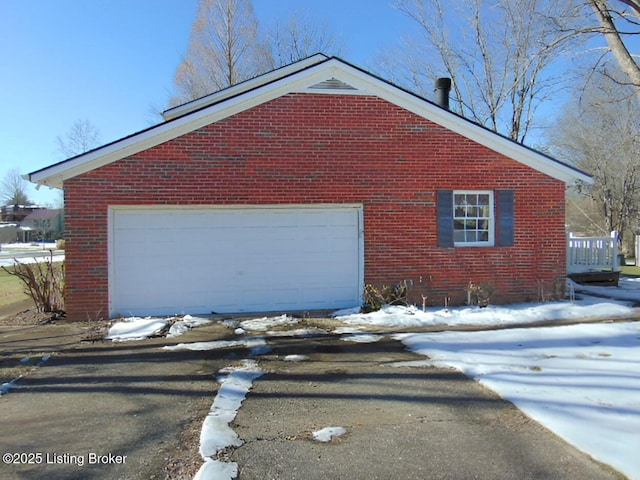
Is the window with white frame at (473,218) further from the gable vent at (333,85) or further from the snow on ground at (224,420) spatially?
the snow on ground at (224,420)

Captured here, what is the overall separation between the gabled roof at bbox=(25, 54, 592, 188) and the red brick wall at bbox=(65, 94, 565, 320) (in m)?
0.15

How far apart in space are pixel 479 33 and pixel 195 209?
20.4 meters

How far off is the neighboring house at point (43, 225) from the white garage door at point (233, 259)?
78.4 metres

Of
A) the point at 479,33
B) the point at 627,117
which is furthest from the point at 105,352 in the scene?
the point at 627,117

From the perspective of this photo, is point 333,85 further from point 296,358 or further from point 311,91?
point 296,358

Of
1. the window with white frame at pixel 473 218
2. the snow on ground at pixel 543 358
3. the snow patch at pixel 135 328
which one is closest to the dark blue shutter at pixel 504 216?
the window with white frame at pixel 473 218

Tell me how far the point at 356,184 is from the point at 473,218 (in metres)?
2.78

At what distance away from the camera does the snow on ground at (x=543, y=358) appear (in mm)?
3916

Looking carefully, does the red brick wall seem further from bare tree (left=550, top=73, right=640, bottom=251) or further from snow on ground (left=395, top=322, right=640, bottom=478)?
bare tree (left=550, top=73, right=640, bottom=251)

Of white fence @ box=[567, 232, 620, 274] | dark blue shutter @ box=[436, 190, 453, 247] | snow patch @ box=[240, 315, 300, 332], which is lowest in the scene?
snow patch @ box=[240, 315, 300, 332]

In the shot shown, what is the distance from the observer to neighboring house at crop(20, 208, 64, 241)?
272ft

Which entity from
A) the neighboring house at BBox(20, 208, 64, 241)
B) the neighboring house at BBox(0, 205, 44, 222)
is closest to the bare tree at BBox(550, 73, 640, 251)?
the neighboring house at BBox(20, 208, 64, 241)

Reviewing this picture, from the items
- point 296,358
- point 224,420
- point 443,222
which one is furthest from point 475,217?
point 224,420

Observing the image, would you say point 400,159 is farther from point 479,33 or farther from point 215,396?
point 479,33
